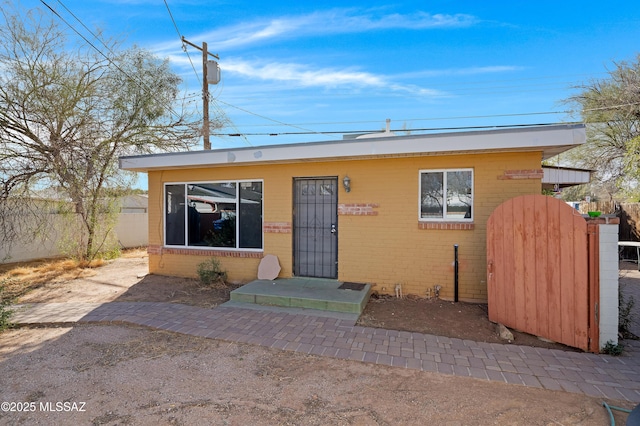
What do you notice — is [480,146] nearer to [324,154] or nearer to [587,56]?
[324,154]

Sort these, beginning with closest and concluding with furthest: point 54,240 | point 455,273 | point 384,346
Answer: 1. point 384,346
2. point 455,273
3. point 54,240

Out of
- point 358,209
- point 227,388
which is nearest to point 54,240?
point 358,209

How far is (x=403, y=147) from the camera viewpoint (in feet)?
17.6

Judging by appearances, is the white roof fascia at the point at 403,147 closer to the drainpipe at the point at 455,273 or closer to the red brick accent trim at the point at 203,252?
the drainpipe at the point at 455,273

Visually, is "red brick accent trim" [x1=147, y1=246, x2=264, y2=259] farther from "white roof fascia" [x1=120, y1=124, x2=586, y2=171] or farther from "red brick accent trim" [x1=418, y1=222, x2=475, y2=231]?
"red brick accent trim" [x1=418, y1=222, x2=475, y2=231]

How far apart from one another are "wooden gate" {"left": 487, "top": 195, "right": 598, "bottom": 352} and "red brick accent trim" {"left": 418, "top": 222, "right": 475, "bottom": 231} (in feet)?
3.12

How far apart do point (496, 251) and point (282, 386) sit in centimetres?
337

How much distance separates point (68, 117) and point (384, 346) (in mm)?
9458

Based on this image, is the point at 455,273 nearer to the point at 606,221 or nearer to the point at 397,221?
the point at 397,221

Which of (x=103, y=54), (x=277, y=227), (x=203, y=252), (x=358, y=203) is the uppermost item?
(x=103, y=54)

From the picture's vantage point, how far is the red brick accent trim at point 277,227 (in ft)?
21.6

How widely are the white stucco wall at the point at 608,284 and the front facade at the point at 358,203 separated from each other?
65.7 inches

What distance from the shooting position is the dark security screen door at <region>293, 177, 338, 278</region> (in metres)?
6.39

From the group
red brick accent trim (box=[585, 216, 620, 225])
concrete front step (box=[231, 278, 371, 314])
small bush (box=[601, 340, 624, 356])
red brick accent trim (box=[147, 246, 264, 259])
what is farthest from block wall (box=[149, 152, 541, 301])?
small bush (box=[601, 340, 624, 356])
